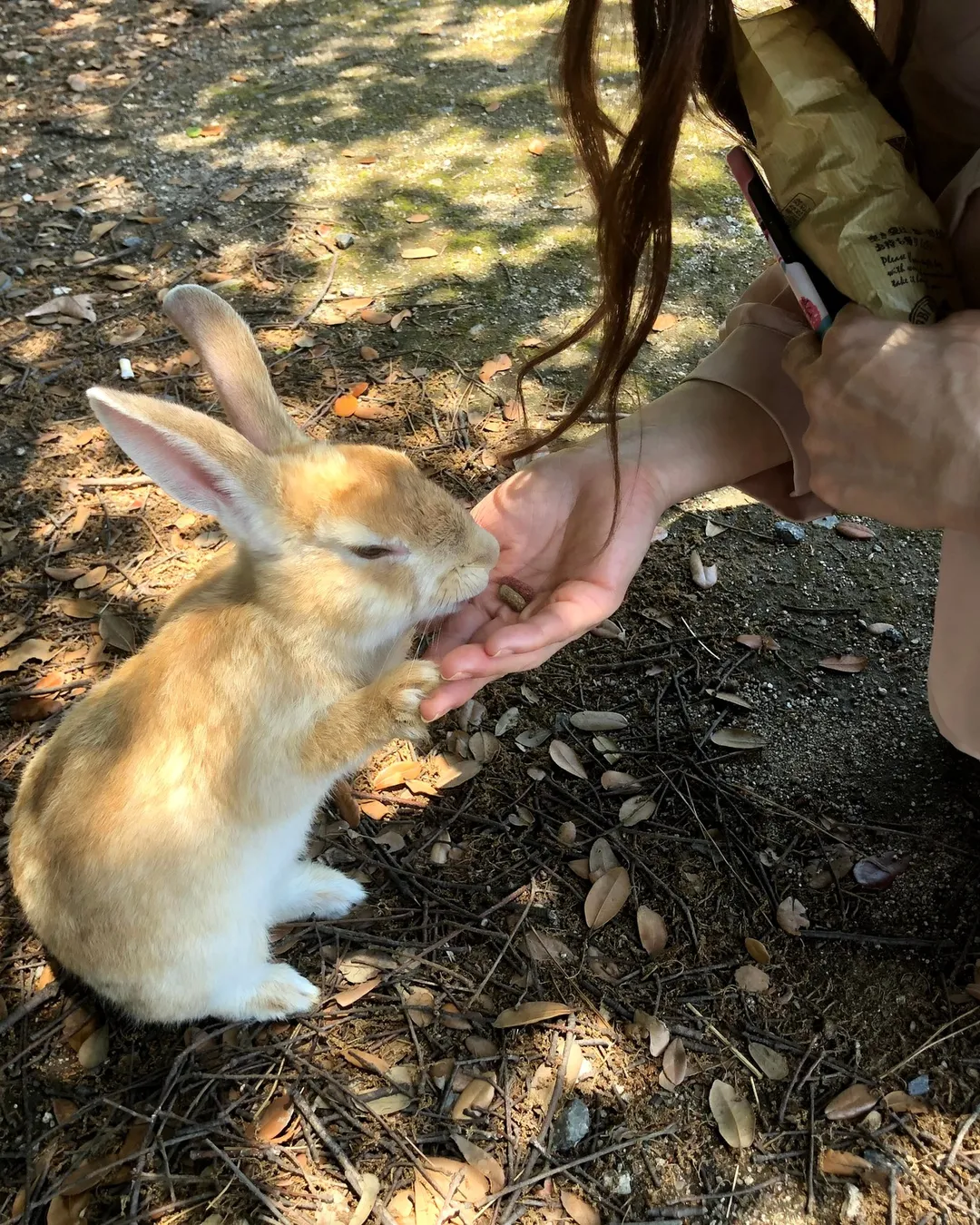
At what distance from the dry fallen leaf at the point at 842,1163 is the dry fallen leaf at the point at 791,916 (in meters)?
0.50

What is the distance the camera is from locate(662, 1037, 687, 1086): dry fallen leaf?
216 cm

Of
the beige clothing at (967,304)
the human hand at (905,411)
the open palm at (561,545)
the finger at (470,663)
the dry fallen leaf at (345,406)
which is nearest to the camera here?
the human hand at (905,411)

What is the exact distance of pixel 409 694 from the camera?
6.48 ft

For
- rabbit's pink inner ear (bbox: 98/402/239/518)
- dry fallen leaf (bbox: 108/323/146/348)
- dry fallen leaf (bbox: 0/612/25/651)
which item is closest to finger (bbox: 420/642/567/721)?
rabbit's pink inner ear (bbox: 98/402/239/518)

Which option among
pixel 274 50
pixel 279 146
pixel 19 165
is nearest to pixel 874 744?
pixel 279 146

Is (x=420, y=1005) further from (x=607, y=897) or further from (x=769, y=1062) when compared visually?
(x=769, y=1062)

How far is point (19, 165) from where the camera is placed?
16.5 feet

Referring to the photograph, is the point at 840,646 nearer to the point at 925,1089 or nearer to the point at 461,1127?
the point at 925,1089

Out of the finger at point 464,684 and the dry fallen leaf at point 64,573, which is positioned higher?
the finger at point 464,684

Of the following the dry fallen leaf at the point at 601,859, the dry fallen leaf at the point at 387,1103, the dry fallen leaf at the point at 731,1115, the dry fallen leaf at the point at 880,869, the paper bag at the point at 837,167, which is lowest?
the dry fallen leaf at the point at 731,1115

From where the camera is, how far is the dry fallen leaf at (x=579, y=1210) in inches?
77.6

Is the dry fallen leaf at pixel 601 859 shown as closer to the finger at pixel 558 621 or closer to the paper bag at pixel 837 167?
the finger at pixel 558 621

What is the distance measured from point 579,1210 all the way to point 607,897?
2.36ft

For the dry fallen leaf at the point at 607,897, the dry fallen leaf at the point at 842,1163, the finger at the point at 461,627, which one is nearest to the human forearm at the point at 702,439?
the finger at the point at 461,627
